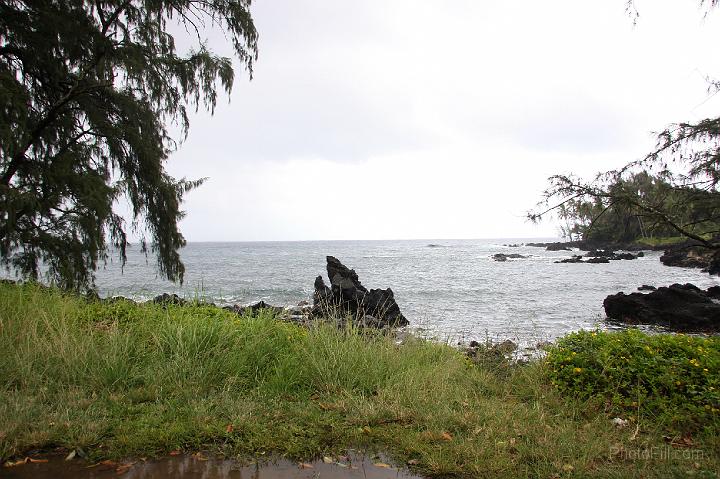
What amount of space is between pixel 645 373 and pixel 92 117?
10.8 m

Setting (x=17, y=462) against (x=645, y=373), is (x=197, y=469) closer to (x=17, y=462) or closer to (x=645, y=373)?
(x=17, y=462)

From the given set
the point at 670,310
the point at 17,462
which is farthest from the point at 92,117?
the point at 670,310

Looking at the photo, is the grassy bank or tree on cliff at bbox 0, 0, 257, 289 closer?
the grassy bank

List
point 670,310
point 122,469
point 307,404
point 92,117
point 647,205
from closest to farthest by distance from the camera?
point 122,469 → point 307,404 → point 647,205 → point 92,117 → point 670,310

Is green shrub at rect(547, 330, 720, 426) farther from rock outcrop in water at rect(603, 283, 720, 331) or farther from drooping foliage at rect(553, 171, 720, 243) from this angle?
rock outcrop in water at rect(603, 283, 720, 331)

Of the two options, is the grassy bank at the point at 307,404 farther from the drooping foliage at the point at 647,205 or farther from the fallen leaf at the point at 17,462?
the drooping foliage at the point at 647,205

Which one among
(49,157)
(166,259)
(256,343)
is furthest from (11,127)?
(256,343)

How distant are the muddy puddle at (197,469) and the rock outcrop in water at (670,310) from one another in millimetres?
17388

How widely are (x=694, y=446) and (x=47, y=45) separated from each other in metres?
11.7

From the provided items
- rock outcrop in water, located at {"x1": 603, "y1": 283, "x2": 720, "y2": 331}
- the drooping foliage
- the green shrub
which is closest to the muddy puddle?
the green shrub

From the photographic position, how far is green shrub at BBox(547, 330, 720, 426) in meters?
4.11

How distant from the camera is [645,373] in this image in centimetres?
451

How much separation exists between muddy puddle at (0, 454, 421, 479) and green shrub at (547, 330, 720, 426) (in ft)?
9.19

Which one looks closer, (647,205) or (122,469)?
(122,469)
